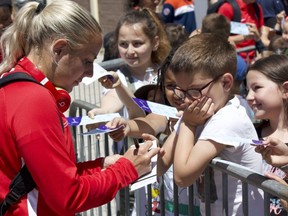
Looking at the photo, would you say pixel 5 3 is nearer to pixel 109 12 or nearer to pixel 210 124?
pixel 210 124

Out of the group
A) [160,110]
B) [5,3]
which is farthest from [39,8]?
[5,3]

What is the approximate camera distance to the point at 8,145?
2379 millimetres

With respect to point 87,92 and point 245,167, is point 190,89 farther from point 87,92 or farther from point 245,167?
point 87,92

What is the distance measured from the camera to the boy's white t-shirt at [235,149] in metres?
2.85

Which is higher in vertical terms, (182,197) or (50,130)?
(50,130)

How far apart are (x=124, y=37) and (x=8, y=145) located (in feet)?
8.28

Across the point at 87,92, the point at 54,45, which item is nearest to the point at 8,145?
the point at 54,45

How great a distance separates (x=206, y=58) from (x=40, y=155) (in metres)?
0.98

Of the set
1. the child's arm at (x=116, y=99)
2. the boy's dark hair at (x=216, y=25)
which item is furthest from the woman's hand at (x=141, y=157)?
the boy's dark hair at (x=216, y=25)

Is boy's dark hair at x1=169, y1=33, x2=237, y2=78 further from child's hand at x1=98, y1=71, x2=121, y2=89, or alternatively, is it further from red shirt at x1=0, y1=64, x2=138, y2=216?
child's hand at x1=98, y1=71, x2=121, y2=89

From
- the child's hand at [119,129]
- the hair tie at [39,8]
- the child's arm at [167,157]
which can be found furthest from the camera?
the child's hand at [119,129]

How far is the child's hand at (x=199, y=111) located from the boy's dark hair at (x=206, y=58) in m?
0.13

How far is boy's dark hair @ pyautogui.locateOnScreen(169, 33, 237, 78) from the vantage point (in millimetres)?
2930

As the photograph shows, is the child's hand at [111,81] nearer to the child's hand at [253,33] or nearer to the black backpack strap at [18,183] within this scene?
the black backpack strap at [18,183]
